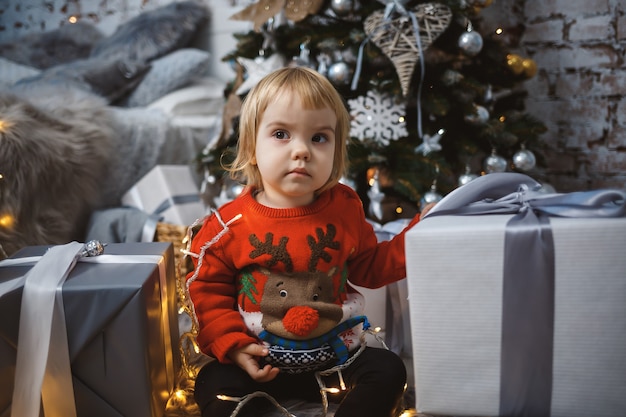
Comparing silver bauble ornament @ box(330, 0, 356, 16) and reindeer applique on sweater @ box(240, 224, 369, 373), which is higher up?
silver bauble ornament @ box(330, 0, 356, 16)

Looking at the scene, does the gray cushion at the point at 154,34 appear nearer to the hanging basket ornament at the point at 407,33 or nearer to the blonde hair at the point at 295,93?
the hanging basket ornament at the point at 407,33

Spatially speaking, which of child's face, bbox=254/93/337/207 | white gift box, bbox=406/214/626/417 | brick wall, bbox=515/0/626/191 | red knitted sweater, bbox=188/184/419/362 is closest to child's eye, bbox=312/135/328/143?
child's face, bbox=254/93/337/207

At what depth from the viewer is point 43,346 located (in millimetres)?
766

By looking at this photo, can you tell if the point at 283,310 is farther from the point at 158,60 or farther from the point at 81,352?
the point at 158,60

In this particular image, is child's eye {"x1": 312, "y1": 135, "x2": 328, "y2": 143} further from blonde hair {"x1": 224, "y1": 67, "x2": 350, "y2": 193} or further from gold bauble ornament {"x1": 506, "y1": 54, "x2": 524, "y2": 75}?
gold bauble ornament {"x1": 506, "y1": 54, "x2": 524, "y2": 75}

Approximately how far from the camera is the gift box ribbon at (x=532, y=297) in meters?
0.73

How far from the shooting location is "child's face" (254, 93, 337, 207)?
33.2 inches

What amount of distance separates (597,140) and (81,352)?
1.73m

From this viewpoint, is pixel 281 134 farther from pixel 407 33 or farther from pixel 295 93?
pixel 407 33

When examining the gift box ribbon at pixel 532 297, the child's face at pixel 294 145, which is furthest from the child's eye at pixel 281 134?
the gift box ribbon at pixel 532 297

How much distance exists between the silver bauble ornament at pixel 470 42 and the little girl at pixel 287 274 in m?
0.62

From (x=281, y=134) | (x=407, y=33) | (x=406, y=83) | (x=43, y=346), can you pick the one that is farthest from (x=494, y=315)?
(x=407, y=33)

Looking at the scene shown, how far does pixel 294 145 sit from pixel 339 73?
25.0 inches

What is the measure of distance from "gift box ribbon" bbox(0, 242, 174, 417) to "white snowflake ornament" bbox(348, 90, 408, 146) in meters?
0.86
